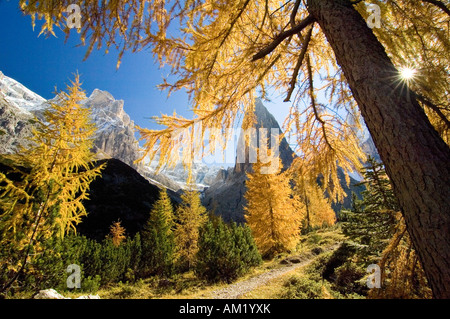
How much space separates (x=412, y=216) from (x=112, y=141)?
470ft

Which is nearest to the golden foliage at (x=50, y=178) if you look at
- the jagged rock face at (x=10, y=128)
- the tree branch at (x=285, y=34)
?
the tree branch at (x=285, y=34)

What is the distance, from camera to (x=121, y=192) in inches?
1531

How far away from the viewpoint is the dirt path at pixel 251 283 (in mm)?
6586

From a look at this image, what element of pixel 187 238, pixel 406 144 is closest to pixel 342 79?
pixel 406 144

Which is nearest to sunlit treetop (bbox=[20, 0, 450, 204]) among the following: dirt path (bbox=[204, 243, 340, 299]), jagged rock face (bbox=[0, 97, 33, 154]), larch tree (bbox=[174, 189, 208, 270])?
dirt path (bbox=[204, 243, 340, 299])

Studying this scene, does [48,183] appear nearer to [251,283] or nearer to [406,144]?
[406,144]

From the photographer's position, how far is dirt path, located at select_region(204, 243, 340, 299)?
259 inches

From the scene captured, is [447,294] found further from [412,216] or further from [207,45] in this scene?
[207,45]

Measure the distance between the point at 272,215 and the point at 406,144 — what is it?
10.8m

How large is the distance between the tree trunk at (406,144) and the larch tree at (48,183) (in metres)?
5.65

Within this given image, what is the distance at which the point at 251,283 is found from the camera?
7566mm

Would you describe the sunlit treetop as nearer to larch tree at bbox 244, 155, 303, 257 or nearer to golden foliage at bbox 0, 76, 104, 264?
golden foliage at bbox 0, 76, 104, 264
